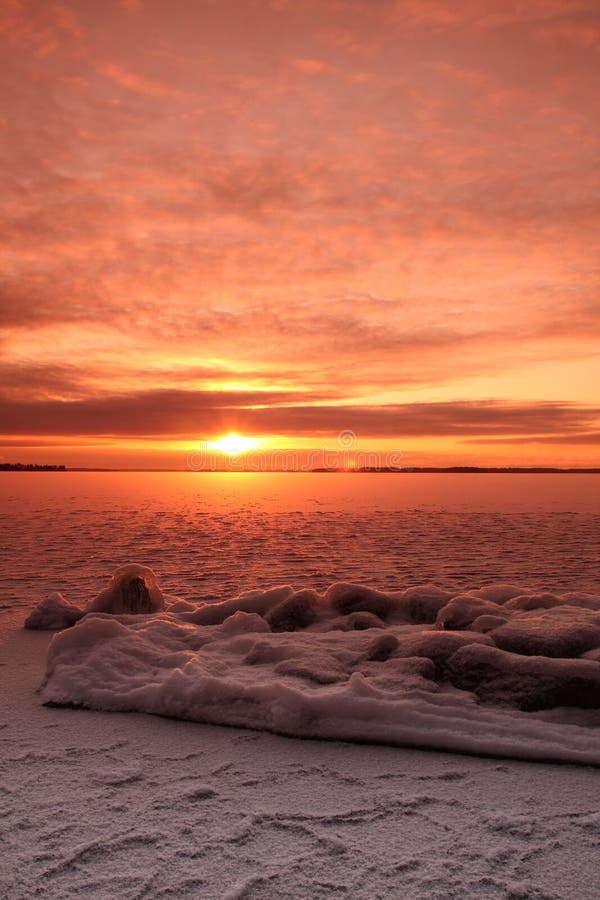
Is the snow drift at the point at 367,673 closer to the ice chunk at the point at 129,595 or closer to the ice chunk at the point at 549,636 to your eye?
the ice chunk at the point at 549,636

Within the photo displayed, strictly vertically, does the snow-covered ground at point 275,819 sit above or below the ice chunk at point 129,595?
below

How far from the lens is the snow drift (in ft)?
14.4

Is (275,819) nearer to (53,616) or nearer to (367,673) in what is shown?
(367,673)

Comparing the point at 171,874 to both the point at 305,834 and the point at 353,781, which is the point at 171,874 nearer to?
the point at 305,834

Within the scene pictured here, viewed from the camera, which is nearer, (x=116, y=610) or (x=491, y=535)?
(x=116, y=610)

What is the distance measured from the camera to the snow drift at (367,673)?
4.38m

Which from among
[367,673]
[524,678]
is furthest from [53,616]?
[524,678]

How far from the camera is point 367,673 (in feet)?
17.8

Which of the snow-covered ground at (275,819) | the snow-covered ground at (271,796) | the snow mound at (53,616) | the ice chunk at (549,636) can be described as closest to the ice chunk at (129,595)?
the snow-covered ground at (271,796)

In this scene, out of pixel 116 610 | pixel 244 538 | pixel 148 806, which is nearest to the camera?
pixel 148 806

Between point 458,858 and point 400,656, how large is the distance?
277 centimetres

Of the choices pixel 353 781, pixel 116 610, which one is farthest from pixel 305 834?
pixel 116 610

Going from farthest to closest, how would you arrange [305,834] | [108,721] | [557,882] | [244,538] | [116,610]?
[244,538] < [116,610] < [108,721] < [305,834] < [557,882]

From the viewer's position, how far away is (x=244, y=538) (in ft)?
62.8
